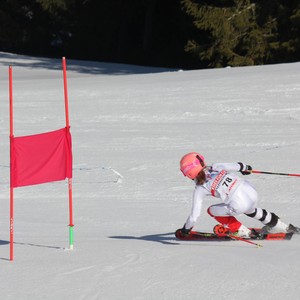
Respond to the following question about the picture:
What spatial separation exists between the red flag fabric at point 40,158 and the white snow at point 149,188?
0.72 metres

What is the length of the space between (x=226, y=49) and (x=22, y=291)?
27.8 m

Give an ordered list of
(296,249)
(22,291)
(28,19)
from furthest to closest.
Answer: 1. (28,19)
2. (296,249)
3. (22,291)

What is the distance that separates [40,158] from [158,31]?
114ft

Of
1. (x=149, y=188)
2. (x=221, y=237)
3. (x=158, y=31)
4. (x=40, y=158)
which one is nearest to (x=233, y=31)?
(x=158, y=31)

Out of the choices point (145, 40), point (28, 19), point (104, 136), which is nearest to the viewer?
point (104, 136)

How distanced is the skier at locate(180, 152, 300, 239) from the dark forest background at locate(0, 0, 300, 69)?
25296mm

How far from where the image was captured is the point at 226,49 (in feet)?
113

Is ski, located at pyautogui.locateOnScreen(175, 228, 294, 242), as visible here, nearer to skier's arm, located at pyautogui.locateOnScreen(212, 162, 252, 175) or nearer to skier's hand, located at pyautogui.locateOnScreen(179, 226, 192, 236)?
skier's hand, located at pyautogui.locateOnScreen(179, 226, 192, 236)

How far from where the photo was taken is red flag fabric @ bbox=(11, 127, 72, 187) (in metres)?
8.39

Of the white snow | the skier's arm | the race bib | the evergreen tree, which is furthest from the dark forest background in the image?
the race bib

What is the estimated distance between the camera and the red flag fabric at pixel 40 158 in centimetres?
839

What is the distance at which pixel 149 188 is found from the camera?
41.9ft

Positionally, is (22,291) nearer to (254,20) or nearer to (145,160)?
(145,160)

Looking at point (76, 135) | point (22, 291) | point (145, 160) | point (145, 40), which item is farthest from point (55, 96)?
point (145, 40)
